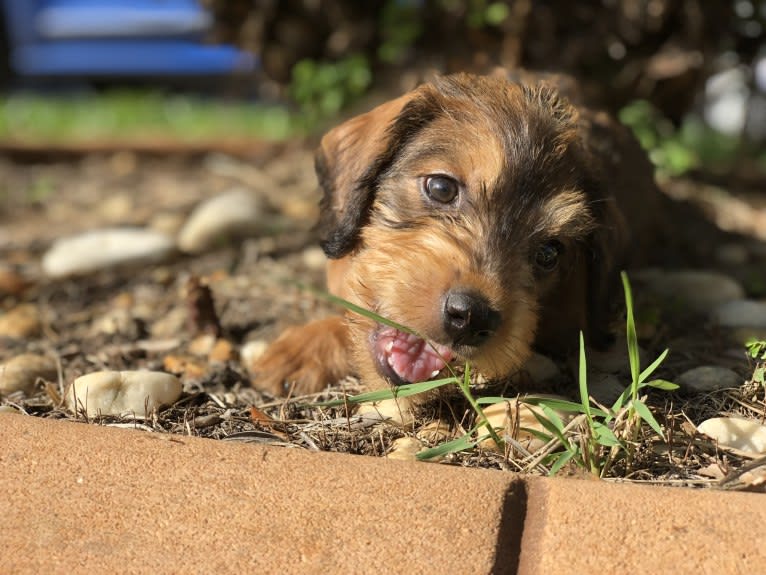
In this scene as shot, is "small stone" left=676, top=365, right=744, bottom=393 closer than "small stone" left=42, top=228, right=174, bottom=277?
Yes

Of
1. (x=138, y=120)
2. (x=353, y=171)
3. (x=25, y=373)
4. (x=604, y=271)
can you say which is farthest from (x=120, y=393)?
(x=138, y=120)

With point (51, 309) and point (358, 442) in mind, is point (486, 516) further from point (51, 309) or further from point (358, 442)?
point (51, 309)

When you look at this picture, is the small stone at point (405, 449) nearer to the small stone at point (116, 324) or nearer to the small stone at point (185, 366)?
the small stone at point (185, 366)

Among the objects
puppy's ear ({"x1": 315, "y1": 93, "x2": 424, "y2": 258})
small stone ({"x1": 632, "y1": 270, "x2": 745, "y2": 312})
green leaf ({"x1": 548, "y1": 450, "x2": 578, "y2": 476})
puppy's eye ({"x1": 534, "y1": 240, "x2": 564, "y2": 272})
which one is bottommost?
small stone ({"x1": 632, "y1": 270, "x2": 745, "y2": 312})

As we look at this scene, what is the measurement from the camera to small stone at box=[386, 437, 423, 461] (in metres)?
2.65

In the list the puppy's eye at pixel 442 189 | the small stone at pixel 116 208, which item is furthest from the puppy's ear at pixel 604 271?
the small stone at pixel 116 208

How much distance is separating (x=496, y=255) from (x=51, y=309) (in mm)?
2570

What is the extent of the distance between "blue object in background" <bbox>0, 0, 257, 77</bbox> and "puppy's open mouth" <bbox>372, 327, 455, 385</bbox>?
11804 mm

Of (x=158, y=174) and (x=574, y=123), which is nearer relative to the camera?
(x=574, y=123)

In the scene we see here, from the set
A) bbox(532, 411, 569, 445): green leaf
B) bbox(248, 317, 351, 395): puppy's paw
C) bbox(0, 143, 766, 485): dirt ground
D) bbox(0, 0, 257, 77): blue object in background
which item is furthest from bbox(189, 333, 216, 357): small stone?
bbox(0, 0, 257, 77): blue object in background

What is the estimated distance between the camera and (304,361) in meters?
3.44

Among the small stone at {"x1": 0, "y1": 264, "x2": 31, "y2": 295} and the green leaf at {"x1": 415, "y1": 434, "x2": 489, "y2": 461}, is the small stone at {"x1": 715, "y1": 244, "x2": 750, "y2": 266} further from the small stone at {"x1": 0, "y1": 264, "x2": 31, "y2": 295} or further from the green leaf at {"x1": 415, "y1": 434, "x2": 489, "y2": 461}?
the small stone at {"x1": 0, "y1": 264, "x2": 31, "y2": 295}

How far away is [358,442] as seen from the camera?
2.74 meters

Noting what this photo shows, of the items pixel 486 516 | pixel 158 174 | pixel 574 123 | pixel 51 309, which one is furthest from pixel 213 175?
pixel 486 516
